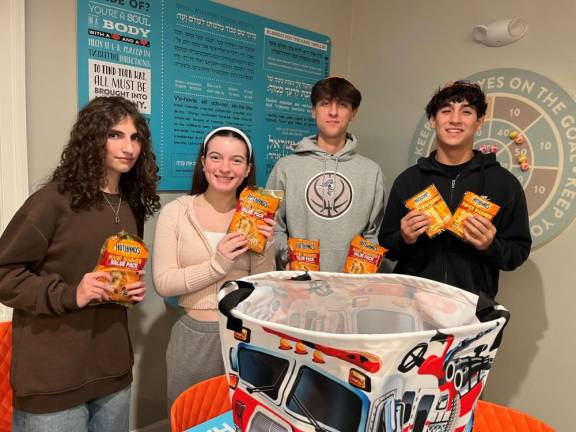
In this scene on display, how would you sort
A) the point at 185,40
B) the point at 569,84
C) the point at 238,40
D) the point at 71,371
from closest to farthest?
the point at 71,371
the point at 569,84
the point at 185,40
the point at 238,40

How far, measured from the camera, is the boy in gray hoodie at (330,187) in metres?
1.69

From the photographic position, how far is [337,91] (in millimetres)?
1658

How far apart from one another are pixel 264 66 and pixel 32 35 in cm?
102

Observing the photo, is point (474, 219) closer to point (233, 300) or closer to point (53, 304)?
point (233, 300)

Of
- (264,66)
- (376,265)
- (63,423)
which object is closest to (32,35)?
(264,66)

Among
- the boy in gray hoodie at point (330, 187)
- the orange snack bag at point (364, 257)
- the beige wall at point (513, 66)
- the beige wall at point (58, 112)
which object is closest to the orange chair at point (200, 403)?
the orange snack bag at point (364, 257)

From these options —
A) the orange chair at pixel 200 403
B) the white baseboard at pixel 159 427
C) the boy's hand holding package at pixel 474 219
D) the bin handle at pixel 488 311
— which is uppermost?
the boy's hand holding package at pixel 474 219

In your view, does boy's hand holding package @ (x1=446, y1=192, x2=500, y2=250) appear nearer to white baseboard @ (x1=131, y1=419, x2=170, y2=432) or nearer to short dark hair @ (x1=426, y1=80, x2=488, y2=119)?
short dark hair @ (x1=426, y1=80, x2=488, y2=119)

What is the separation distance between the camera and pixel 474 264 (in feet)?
4.86

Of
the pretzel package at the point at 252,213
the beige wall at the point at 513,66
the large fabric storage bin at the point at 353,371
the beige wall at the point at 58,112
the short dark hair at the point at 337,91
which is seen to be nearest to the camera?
the large fabric storage bin at the point at 353,371

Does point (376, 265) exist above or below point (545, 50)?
below

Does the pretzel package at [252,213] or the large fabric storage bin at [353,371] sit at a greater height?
the pretzel package at [252,213]

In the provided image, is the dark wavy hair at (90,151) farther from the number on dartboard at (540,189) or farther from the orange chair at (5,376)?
the number on dartboard at (540,189)

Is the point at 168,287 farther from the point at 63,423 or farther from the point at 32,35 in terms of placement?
the point at 32,35
